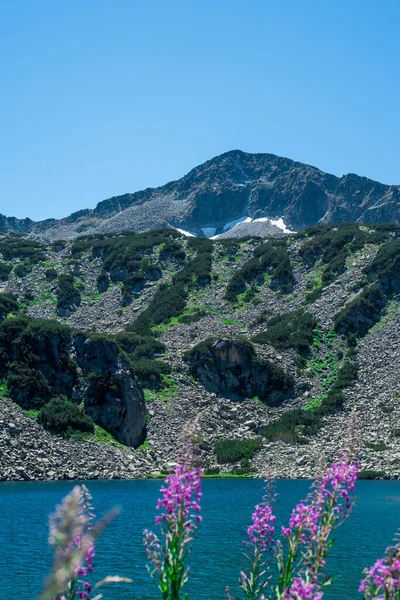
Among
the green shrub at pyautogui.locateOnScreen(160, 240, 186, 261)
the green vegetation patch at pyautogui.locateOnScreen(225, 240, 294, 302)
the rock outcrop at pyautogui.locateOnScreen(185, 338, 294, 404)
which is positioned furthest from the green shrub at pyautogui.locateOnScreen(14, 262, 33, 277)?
the rock outcrop at pyautogui.locateOnScreen(185, 338, 294, 404)

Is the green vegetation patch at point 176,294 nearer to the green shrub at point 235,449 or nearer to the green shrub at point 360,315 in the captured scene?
the green shrub at point 360,315

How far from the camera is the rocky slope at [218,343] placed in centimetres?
7100

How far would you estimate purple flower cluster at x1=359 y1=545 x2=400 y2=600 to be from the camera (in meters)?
7.11

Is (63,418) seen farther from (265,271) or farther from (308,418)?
(265,271)

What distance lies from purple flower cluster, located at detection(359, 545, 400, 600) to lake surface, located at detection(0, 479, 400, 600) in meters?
8.08

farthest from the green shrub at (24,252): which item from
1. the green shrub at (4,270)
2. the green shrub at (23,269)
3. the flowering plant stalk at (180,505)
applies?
the flowering plant stalk at (180,505)

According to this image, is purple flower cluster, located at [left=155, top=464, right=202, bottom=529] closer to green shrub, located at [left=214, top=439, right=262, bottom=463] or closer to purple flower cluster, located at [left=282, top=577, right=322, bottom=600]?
purple flower cluster, located at [left=282, top=577, right=322, bottom=600]

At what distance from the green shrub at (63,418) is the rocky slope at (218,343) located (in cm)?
126

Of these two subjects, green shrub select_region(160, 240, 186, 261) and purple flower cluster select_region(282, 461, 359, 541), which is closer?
purple flower cluster select_region(282, 461, 359, 541)

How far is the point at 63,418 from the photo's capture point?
68.1 meters

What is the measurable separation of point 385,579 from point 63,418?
64310mm

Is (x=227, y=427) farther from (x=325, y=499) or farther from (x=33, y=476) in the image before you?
(x=325, y=499)

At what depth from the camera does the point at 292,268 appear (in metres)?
125

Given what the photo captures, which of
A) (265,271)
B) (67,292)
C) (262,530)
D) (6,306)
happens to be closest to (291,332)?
(265,271)
